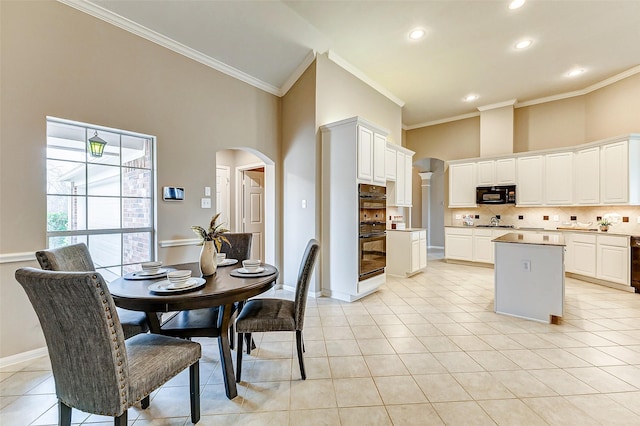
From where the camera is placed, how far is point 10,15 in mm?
2252

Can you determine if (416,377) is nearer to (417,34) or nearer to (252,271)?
(252,271)

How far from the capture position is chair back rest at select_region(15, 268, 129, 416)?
46.6 inches

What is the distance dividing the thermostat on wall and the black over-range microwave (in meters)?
5.94

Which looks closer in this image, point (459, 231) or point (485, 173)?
point (485, 173)

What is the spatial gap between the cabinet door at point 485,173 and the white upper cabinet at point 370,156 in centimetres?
317

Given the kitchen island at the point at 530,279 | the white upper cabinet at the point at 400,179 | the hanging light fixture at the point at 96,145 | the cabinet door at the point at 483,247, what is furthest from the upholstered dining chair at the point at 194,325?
the cabinet door at the point at 483,247

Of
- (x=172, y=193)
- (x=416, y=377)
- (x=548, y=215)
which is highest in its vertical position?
(x=172, y=193)

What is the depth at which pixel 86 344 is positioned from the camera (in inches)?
49.3

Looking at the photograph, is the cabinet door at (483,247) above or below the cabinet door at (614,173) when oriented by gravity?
below

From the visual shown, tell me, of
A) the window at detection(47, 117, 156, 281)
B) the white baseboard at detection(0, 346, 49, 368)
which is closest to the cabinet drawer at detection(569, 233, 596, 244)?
the window at detection(47, 117, 156, 281)

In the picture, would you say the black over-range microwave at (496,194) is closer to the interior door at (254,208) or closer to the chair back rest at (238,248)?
the interior door at (254,208)

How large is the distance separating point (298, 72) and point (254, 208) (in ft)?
8.71

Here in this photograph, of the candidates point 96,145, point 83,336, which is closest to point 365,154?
point 96,145

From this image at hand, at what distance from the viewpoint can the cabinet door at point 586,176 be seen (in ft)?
15.8
